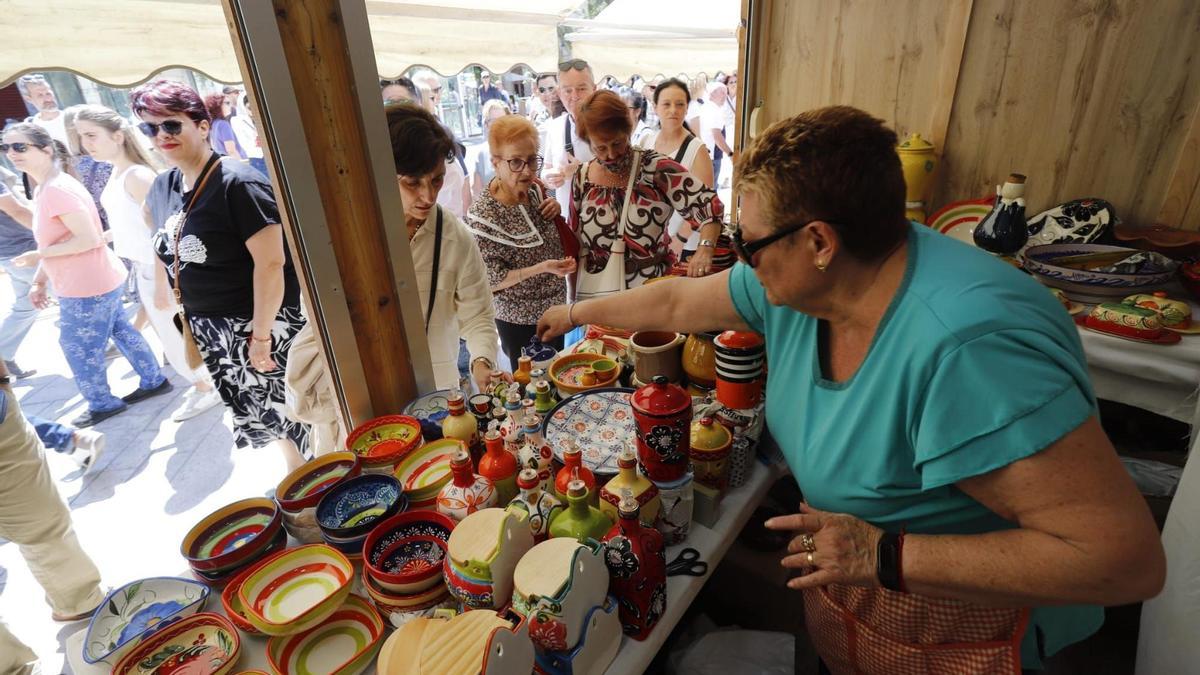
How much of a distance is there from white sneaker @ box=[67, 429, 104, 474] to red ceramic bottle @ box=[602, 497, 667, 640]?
3.81 meters

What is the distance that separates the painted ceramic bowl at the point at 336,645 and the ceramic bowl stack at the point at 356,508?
127 millimetres

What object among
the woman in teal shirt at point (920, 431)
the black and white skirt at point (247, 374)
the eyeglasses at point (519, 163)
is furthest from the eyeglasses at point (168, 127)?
the woman in teal shirt at point (920, 431)

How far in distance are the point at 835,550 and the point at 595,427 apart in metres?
0.73

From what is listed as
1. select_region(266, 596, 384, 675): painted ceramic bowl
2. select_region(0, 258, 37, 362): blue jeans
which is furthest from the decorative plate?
select_region(0, 258, 37, 362): blue jeans

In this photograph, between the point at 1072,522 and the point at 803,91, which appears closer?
the point at 1072,522

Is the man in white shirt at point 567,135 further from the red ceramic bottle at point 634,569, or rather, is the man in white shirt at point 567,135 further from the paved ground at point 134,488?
the red ceramic bottle at point 634,569

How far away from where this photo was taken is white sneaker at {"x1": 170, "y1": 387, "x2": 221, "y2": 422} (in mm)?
3941

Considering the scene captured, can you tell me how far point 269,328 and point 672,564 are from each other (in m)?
2.02

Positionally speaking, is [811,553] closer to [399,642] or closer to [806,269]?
[806,269]

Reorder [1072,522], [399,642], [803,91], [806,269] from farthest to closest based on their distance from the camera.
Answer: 1. [803,91]
2. [806,269]
3. [399,642]
4. [1072,522]

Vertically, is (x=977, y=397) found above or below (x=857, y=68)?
below

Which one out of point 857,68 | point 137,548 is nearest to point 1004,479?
point 857,68

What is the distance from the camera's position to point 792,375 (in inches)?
50.6

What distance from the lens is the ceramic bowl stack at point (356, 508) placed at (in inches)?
50.4
